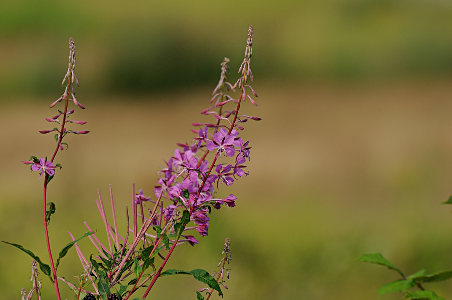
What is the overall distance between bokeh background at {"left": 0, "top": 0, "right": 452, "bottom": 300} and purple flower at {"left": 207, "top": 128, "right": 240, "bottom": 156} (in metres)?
1.63

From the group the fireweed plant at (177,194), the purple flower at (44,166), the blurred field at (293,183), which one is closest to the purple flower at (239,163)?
the fireweed plant at (177,194)

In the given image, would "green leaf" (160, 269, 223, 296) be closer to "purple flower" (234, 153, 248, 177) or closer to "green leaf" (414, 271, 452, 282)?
"purple flower" (234, 153, 248, 177)

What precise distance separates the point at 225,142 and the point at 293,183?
2.58m

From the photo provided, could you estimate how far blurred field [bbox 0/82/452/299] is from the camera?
1731 millimetres

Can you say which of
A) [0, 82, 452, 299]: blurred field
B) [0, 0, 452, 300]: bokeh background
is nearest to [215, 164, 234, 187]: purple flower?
[0, 82, 452, 299]: blurred field

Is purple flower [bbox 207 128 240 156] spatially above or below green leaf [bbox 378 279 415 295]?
above

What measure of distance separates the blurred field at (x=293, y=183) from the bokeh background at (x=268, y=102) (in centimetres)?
1

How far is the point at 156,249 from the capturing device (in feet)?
1.22

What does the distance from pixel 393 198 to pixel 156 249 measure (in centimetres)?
213

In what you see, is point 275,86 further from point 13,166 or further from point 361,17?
point 13,166

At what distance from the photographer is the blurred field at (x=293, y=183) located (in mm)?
1731

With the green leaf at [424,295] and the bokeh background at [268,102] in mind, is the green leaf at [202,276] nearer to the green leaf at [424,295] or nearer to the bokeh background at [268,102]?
the green leaf at [424,295]

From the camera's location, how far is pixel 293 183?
115 inches

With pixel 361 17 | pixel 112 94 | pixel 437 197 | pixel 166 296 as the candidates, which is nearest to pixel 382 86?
pixel 361 17
